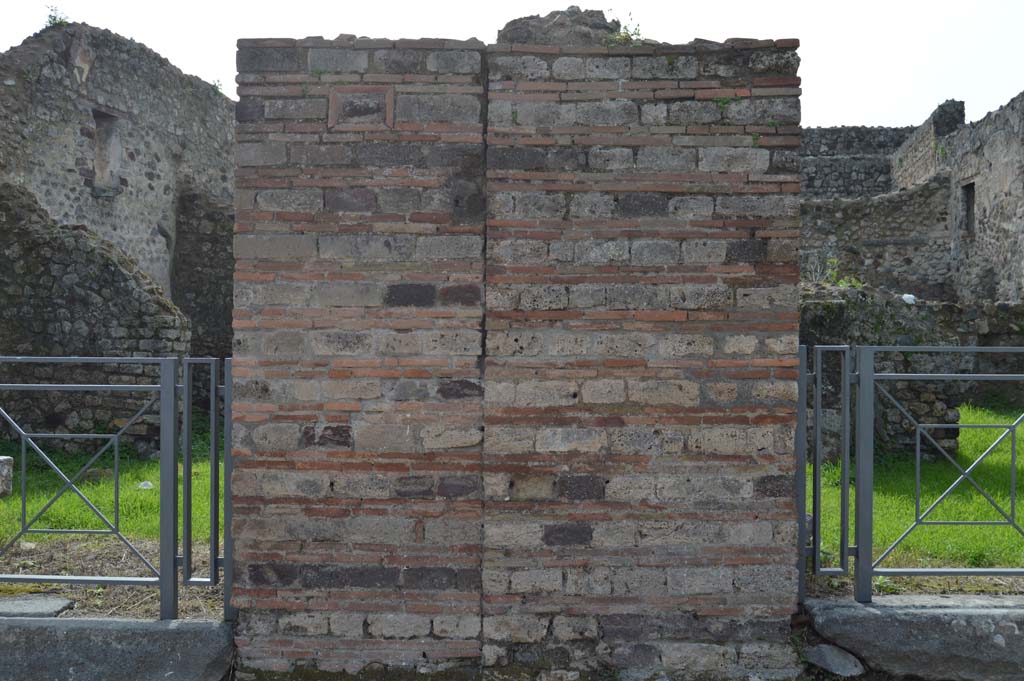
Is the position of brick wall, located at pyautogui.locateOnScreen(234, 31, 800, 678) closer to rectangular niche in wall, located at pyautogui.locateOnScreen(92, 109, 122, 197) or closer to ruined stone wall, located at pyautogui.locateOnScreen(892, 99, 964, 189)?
rectangular niche in wall, located at pyautogui.locateOnScreen(92, 109, 122, 197)

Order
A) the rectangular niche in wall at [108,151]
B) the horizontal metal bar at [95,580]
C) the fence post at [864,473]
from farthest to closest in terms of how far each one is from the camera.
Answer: the rectangular niche in wall at [108,151] → the fence post at [864,473] → the horizontal metal bar at [95,580]

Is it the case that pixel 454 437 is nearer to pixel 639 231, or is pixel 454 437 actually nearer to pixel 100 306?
pixel 639 231

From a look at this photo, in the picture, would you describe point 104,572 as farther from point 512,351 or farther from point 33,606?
point 512,351

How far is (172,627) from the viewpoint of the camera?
4.07m

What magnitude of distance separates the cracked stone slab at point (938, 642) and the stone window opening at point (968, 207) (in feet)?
45.2

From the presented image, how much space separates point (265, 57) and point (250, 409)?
182 centimetres

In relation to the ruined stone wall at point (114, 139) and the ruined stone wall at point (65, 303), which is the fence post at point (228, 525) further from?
the ruined stone wall at point (114, 139)

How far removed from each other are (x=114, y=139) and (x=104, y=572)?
371 inches

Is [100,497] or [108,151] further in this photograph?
[108,151]

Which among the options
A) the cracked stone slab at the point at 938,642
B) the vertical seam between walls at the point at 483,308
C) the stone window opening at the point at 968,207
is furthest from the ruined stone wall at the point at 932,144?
the vertical seam between walls at the point at 483,308

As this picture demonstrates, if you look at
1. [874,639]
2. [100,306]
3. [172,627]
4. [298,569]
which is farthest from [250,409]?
[100,306]

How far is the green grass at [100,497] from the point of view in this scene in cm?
600

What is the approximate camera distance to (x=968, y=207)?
15875 mm

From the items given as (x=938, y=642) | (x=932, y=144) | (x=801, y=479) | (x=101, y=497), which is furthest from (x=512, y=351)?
(x=932, y=144)
